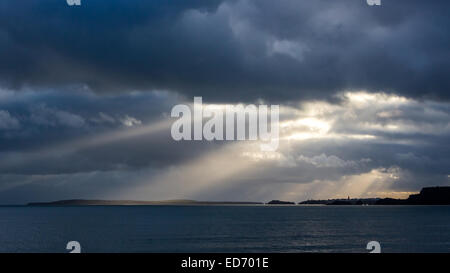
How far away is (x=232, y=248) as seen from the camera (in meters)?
88.6

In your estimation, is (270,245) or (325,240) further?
(325,240)
